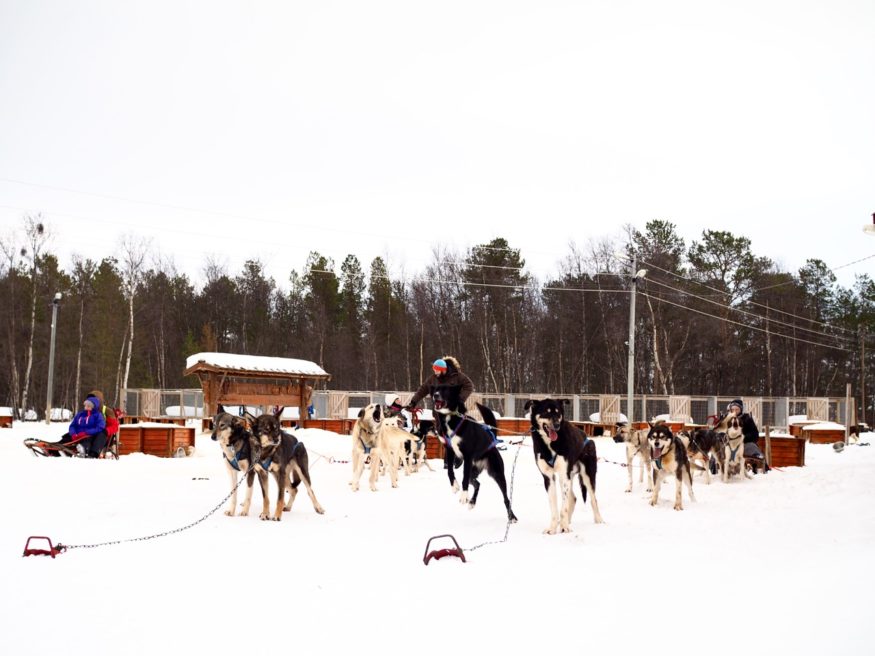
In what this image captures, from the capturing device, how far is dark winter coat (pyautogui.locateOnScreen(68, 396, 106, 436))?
14.1m

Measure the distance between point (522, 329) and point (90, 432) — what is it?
3210 centimetres

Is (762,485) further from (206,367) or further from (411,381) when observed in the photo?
(411,381)

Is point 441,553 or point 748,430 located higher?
point 748,430

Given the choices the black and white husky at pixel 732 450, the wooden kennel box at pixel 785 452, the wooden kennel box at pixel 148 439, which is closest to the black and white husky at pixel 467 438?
the black and white husky at pixel 732 450

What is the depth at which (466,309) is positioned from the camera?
45094 mm

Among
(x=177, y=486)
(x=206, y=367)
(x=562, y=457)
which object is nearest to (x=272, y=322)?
(x=206, y=367)

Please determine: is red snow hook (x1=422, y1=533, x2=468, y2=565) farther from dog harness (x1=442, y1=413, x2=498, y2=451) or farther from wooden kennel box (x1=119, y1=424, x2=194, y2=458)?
wooden kennel box (x1=119, y1=424, x2=194, y2=458)

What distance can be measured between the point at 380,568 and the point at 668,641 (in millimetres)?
2401

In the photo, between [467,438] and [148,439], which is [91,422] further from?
[467,438]

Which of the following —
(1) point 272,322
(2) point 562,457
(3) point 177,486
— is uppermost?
(1) point 272,322

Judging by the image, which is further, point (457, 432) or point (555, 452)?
point (457, 432)

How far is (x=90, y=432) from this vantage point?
555 inches

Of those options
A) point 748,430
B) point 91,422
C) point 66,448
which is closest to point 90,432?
point 91,422

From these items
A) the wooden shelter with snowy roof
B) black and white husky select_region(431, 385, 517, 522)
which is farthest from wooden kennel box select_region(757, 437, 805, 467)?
the wooden shelter with snowy roof
